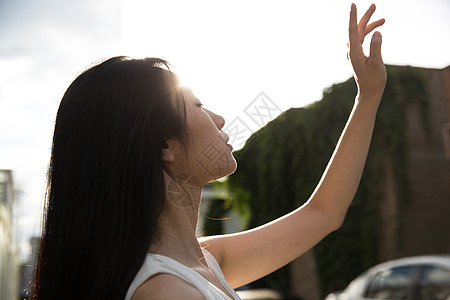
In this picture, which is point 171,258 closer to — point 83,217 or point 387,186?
point 83,217

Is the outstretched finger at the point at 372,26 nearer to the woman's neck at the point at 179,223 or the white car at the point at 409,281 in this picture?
the woman's neck at the point at 179,223

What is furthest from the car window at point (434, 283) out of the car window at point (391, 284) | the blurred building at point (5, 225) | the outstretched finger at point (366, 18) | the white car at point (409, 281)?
the blurred building at point (5, 225)

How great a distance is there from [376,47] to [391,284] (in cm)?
625

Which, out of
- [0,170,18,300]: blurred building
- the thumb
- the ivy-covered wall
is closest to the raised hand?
the thumb

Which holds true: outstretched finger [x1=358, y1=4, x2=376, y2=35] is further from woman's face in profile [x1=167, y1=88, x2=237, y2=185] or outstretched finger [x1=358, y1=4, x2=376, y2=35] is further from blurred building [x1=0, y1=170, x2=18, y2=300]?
blurred building [x1=0, y1=170, x2=18, y2=300]

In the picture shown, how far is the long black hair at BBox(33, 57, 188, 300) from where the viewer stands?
1143mm

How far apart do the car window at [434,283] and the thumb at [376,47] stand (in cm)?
542

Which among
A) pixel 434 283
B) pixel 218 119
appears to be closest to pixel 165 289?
pixel 218 119

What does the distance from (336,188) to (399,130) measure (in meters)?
10.8

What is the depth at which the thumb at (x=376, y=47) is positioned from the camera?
4.76 feet

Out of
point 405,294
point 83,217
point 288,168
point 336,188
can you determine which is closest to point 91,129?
point 83,217

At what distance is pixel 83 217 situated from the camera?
118 cm

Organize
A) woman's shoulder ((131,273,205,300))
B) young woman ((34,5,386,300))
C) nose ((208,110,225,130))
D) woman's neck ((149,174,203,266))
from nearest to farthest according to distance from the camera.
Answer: woman's shoulder ((131,273,205,300)) < young woman ((34,5,386,300)) < woman's neck ((149,174,203,266)) < nose ((208,110,225,130))

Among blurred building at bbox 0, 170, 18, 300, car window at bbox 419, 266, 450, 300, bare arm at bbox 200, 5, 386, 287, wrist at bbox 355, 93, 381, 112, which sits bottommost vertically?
blurred building at bbox 0, 170, 18, 300
